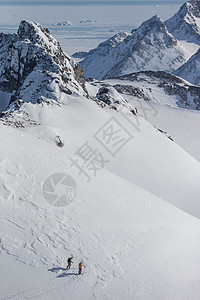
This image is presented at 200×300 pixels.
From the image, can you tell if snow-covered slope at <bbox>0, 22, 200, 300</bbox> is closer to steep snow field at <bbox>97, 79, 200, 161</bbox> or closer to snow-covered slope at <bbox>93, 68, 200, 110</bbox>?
steep snow field at <bbox>97, 79, 200, 161</bbox>

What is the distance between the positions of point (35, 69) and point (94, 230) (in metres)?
36.8

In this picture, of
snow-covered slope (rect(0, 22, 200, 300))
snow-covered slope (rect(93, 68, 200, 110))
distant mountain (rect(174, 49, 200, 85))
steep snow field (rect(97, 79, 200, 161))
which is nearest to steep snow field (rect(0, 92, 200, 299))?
snow-covered slope (rect(0, 22, 200, 300))

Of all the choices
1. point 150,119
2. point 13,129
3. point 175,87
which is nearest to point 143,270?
point 13,129

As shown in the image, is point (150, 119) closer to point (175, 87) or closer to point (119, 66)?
point (175, 87)

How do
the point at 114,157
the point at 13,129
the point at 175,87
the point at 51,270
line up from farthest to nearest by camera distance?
1. the point at 175,87
2. the point at 114,157
3. the point at 13,129
4. the point at 51,270

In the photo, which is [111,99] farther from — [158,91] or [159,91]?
[159,91]

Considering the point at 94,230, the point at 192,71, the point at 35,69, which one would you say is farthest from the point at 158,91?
the point at 94,230

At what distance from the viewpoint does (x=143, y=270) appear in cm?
1639

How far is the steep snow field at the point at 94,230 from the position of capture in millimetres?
14648

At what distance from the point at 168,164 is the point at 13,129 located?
59.3ft

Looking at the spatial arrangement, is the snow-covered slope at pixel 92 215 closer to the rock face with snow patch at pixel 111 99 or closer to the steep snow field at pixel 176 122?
the rock face with snow patch at pixel 111 99

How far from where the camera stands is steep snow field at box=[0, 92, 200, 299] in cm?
1465

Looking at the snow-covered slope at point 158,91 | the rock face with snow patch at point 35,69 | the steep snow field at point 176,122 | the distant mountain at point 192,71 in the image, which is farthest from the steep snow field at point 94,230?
the distant mountain at point 192,71

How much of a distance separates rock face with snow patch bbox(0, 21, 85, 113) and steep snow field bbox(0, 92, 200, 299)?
1289 centimetres
